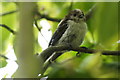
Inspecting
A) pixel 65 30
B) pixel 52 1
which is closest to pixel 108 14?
pixel 52 1

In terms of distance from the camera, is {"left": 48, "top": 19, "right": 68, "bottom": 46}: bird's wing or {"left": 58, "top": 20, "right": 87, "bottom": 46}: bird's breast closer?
{"left": 58, "top": 20, "right": 87, "bottom": 46}: bird's breast

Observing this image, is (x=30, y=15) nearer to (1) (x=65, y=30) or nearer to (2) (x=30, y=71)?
(2) (x=30, y=71)

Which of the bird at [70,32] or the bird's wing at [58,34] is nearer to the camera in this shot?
the bird at [70,32]

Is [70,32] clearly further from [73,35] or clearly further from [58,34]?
[58,34]

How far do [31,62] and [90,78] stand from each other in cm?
10

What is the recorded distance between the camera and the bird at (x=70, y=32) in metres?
3.02

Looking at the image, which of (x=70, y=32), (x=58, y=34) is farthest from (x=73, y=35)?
(x=58, y=34)

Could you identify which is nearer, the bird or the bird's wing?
the bird

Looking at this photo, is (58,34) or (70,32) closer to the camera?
(70,32)

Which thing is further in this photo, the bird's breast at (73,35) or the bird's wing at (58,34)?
the bird's wing at (58,34)

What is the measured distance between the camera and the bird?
3.02m

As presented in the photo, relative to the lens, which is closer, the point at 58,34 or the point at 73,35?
the point at 73,35

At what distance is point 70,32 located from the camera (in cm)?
305

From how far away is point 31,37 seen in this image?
1.27 feet
